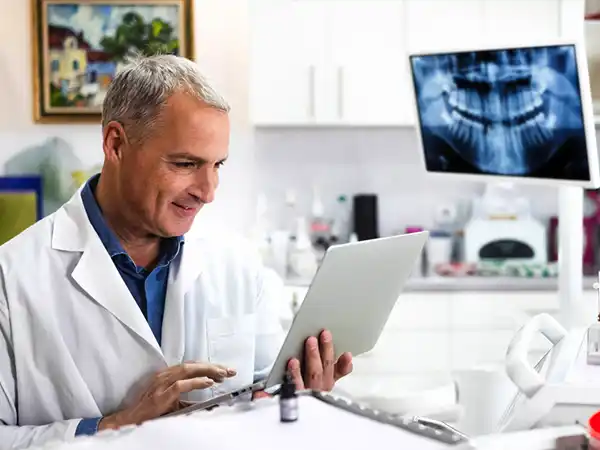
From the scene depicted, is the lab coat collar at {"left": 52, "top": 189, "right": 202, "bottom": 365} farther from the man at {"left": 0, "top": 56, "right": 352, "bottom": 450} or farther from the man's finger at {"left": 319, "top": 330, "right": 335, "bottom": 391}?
the man's finger at {"left": 319, "top": 330, "right": 335, "bottom": 391}

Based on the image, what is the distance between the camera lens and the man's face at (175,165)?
1.47 m

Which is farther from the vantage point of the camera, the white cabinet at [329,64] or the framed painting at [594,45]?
the white cabinet at [329,64]

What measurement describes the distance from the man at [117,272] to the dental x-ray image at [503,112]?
0.80 m

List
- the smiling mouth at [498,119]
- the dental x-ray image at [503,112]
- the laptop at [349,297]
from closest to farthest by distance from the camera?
the laptop at [349,297] < the dental x-ray image at [503,112] < the smiling mouth at [498,119]

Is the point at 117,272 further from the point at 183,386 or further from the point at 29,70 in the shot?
the point at 29,70

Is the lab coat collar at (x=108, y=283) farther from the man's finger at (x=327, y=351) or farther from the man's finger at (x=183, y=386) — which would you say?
the man's finger at (x=327, y=351)

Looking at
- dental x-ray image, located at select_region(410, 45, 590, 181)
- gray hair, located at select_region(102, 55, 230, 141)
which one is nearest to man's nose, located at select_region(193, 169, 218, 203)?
gray hair, located at select_region(102, 55, 230, 141)

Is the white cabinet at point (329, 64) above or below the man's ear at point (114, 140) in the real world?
above

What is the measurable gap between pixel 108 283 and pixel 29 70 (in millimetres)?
2489

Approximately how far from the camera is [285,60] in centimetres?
363

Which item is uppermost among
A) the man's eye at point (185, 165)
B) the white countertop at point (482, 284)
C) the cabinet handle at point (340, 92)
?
the cabinet handle at point (340, 92)

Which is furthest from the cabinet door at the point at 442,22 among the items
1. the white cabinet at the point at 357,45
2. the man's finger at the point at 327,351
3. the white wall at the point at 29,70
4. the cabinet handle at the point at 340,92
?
the man's finger at the point at 327,351

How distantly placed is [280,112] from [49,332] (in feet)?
7.52

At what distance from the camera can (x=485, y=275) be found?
12.1 feet
